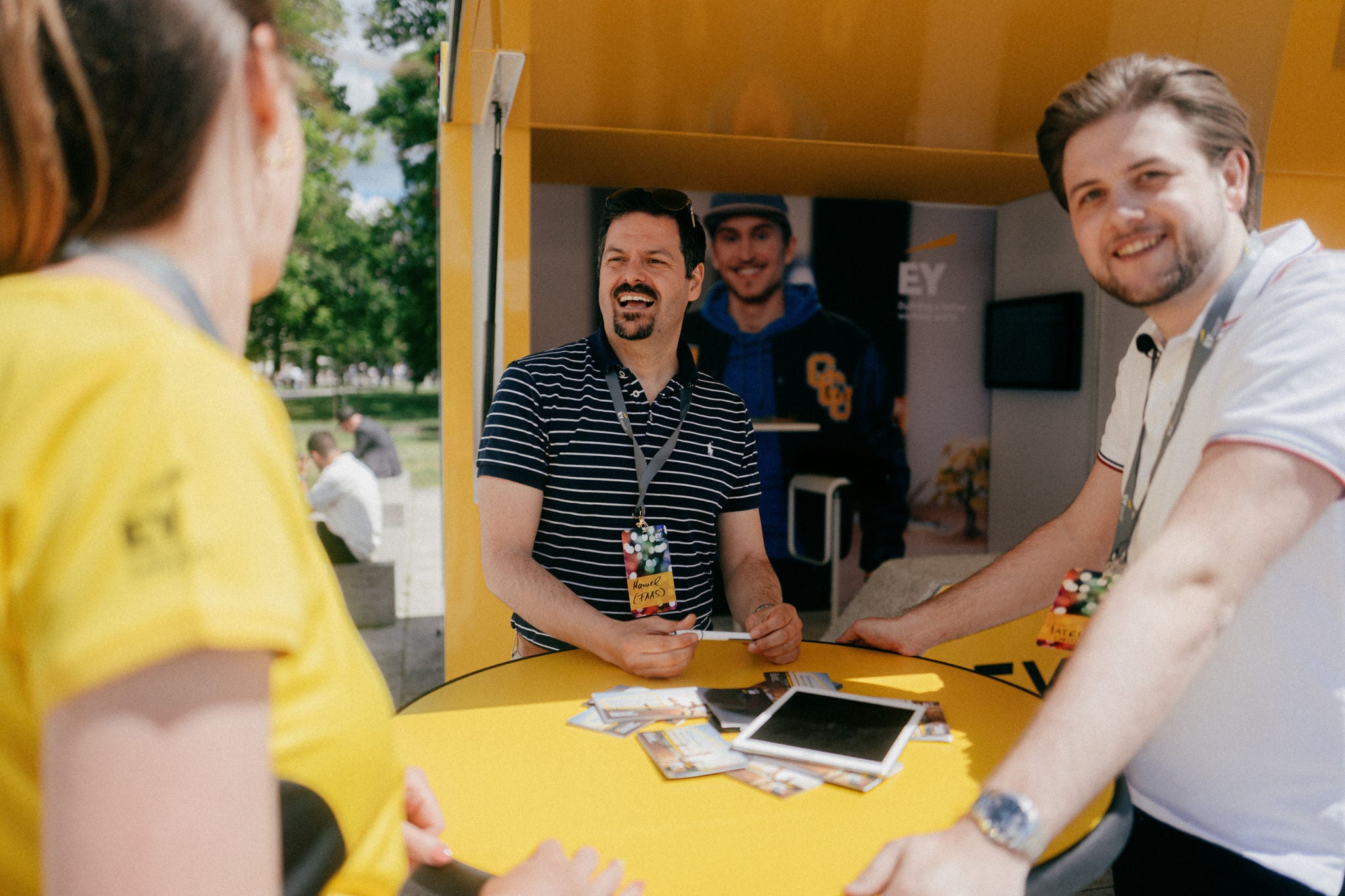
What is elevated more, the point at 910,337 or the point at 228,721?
the point at 910,337

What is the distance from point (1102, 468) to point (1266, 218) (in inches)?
136

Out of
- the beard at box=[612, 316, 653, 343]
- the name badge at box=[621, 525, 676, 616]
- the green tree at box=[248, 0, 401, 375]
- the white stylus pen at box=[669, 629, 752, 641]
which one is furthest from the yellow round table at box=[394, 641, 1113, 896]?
the green tree at box=[248, 0, 401, 375]

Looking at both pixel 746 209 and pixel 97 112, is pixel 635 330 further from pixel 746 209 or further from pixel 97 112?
pixel 746 209

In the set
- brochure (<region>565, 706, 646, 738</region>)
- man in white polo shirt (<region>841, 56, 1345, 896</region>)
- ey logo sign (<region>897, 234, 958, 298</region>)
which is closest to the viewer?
man in white polo shirt (<region>841, 56, 1345, 896</region>)

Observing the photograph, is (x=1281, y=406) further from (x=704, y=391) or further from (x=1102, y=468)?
(x=704, y=391)

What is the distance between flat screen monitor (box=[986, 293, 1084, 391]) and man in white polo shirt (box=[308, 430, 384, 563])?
4.60 meters

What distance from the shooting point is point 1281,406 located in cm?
108

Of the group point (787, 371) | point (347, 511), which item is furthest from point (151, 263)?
point (787, 371)

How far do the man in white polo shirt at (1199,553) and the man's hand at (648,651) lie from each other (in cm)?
80

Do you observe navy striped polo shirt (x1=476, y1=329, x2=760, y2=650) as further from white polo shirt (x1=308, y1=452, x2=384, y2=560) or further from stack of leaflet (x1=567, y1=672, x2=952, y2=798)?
white polo shirt (x1=308, y1=452, x2=384, y2=560)

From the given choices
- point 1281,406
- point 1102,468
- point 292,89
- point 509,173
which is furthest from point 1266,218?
point 292,89

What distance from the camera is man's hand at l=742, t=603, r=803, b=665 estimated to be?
1.88m

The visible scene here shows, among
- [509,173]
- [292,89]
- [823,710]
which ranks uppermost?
[509,173]

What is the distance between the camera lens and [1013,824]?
930 mm
